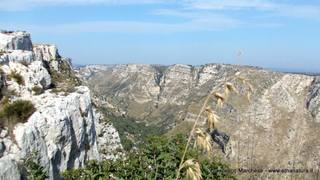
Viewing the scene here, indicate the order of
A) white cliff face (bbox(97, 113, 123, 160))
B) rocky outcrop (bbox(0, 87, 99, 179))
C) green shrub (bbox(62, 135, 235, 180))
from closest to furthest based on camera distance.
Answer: rocky outcrop (bbox(0, 87, 99, 179))
green shrub (bbox(62, 135, 235, 180))
white cliff face (bbox(97, 113, 123, 160))

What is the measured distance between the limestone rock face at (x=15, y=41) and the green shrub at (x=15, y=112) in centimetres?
1961

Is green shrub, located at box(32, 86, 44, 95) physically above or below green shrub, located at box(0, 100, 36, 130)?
above

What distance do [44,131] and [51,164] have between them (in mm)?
2124

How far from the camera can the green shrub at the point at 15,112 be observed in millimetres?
31212

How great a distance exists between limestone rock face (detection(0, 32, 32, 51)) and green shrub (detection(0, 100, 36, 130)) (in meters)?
19.6

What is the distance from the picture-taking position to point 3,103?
34281 millimetres

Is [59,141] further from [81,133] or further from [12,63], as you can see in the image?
[12,63]

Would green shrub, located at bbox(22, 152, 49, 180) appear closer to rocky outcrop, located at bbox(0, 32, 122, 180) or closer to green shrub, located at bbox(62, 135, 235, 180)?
rocky outcrop, located at bbox(0, 32, 122, 180)

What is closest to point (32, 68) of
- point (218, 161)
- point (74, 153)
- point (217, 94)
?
point (74, 153)

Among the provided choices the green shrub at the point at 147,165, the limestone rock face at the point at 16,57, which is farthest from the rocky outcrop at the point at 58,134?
the limestone rock face at the point at 16,57

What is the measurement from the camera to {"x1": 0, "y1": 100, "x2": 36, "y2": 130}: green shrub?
102ft

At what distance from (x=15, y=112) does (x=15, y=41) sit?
1011 inches

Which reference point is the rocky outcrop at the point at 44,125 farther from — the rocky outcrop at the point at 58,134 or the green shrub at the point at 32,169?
the green shrub at the point at 32,169

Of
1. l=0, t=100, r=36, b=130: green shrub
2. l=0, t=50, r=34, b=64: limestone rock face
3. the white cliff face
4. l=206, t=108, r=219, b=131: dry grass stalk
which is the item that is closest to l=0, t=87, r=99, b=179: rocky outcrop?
l=0, t=100, r=36, b=130: green shrub
